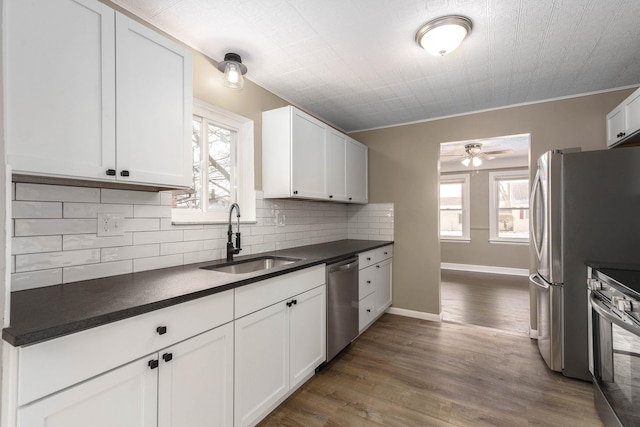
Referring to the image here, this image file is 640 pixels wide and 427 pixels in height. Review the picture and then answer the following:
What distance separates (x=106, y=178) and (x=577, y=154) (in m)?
2.99

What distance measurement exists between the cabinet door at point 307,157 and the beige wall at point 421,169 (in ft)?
3.80

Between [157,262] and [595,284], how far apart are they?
8.93ft

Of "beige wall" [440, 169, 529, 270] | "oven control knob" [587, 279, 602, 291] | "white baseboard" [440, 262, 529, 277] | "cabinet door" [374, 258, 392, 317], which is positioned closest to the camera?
"oven control knob" [587, 279, 602, 291]

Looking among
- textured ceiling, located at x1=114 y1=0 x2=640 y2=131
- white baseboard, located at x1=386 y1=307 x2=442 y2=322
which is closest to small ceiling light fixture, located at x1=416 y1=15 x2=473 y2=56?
textured ceiling, located at x1=114 y1=0 x2=640 y2=131

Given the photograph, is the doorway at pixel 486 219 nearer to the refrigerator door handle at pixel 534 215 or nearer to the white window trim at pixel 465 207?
the white window trim at pixel 465 207

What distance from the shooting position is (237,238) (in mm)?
2289

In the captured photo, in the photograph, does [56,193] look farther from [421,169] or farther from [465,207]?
[465,207]

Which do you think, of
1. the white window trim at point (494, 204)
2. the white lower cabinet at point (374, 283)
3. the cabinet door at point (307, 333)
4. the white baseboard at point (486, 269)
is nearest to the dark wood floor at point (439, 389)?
the cabinet door at point (307, 333)

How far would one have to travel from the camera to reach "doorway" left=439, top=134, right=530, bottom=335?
5.33 m

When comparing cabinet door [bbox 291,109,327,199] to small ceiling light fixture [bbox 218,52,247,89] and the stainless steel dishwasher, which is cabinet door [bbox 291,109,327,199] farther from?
the stainless steel dishwasher

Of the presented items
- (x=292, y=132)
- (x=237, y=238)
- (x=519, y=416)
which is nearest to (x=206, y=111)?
(x=292, y=132)

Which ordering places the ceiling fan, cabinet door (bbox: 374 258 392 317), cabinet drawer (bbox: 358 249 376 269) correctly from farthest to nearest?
the ceiling fan < cabinet door (bbox: 374 258 392 317) < cabinet drawer (bbox: 358 249 376 269)

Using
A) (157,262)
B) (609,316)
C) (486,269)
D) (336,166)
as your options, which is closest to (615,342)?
(609,316)

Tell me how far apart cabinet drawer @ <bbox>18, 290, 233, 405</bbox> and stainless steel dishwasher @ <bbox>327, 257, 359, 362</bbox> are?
120 centimetres
